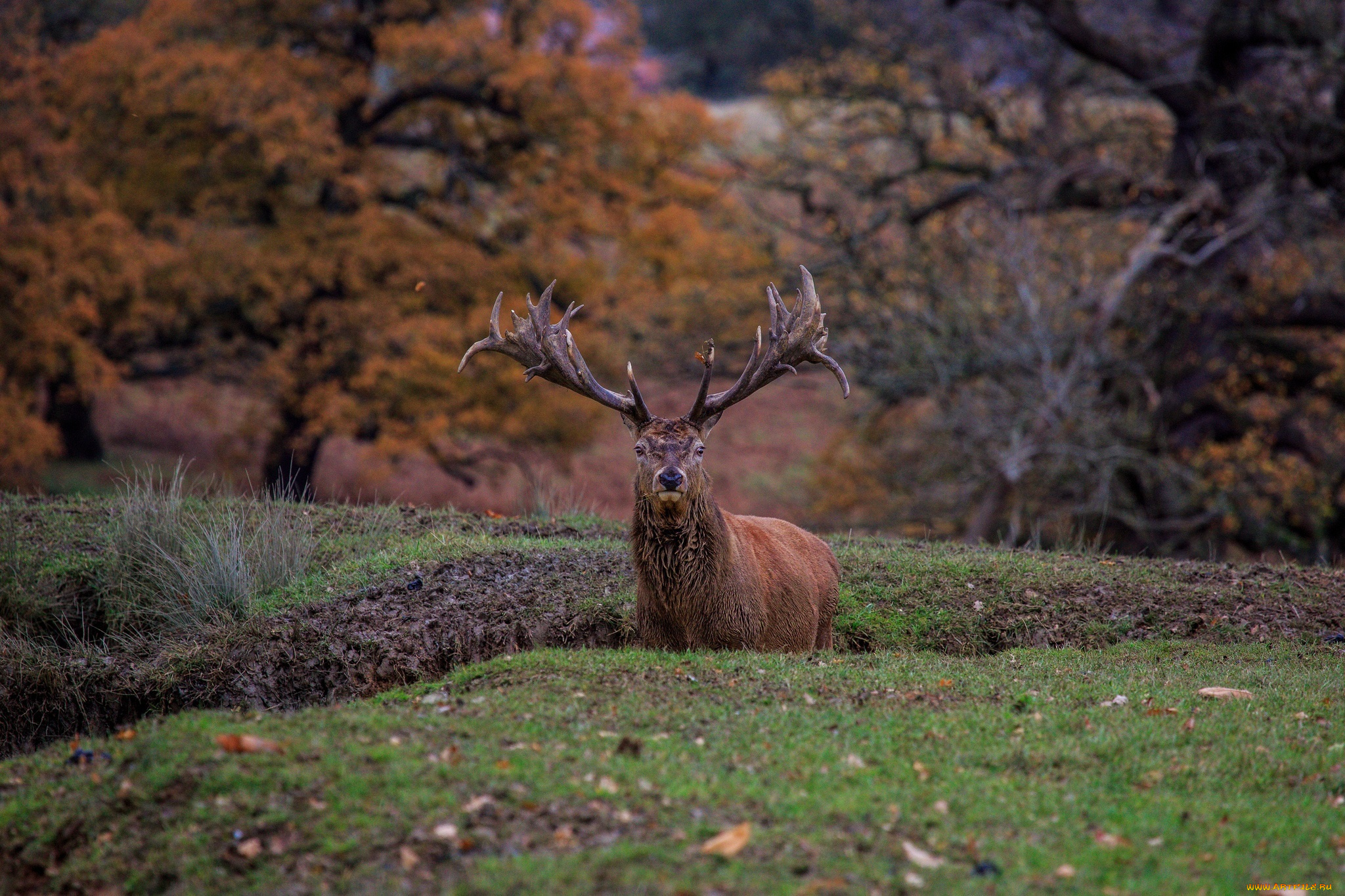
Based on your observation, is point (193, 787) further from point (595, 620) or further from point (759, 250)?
point (759, 250)

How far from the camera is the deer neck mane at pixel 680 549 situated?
8.03 metres

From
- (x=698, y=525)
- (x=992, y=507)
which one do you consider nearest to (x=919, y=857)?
(x=698, y=525)

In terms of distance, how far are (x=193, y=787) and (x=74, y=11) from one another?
23.9 metres

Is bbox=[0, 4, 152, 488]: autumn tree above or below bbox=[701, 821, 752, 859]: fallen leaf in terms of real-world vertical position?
above

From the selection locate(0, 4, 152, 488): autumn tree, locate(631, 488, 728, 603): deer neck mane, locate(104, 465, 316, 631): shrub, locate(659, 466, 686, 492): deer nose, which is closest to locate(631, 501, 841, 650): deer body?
locate(631, 488, 728, 603): deer neck mane

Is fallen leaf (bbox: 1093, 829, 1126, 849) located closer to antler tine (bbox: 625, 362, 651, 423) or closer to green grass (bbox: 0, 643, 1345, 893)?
green grass (bbox: 0, 643, 1345, 893)

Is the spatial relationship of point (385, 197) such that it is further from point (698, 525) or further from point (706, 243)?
point (698, 525)

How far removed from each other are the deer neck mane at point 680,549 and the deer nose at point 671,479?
16.3 inches

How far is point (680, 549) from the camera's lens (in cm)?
802

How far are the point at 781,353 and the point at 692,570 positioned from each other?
5.65ft

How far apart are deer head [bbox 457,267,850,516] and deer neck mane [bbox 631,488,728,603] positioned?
0.12m

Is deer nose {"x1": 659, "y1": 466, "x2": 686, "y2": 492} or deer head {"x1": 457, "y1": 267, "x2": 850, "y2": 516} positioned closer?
deer nose {"x1": 659, "y1": 466, "x2": 686, "y2": 492}

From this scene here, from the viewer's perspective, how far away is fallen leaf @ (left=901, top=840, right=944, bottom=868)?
4738mm

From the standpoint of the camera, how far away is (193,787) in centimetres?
550
